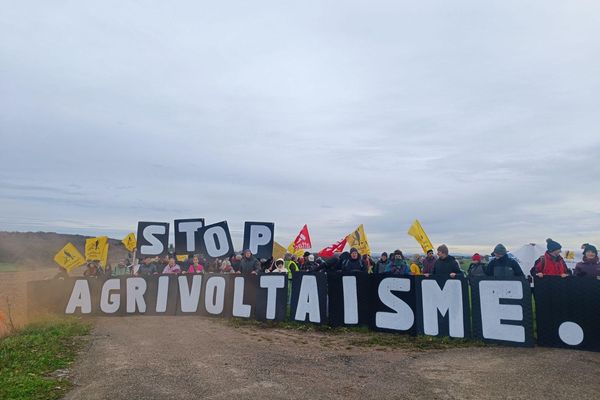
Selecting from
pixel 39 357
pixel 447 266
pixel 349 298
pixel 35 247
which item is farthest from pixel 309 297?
pixel 35 247

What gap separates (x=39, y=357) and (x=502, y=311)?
878cm

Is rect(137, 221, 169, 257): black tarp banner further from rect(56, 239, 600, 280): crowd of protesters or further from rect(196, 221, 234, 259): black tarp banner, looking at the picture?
rect(196, 221, 234, 259): black tarp banner

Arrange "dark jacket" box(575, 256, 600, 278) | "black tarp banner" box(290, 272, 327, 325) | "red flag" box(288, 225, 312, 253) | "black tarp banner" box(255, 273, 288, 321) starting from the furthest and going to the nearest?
"red flag" box(288, 225, 312, 253)
"black tarp banner" box(255, 273, 288, 321)
"black tarp banner" box(290, 272, 327, 325)
"dark jacket" box(575, 256, 600, 278)

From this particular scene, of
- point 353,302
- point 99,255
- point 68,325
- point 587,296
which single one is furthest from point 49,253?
point 587,296

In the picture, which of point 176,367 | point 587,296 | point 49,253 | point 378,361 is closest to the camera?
point 176,367

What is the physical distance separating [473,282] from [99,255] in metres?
12.6

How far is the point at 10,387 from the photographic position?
6.54m

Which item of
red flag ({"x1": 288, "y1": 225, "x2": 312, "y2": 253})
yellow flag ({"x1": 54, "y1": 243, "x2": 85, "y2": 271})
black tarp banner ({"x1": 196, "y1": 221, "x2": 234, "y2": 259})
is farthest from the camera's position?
red flag ({"x1": 288, "y1": 225, "x2": 312, "y2": 253})

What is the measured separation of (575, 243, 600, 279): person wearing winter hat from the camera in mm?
9758

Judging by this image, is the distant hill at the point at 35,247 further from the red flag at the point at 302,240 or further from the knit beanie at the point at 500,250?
the knit beanie at the point at 500,250

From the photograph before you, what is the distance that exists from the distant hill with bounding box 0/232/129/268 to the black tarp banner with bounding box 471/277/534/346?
50.9m

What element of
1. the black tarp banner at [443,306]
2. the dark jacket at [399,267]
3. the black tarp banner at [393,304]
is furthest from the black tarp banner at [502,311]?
the dark jacket at [399,267]

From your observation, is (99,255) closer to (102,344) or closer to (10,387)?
(102,344)

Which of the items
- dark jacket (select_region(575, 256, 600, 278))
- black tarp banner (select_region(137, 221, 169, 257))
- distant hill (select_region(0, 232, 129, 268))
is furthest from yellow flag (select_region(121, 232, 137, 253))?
distant hill (select_region(0, 232, 129, 268))
